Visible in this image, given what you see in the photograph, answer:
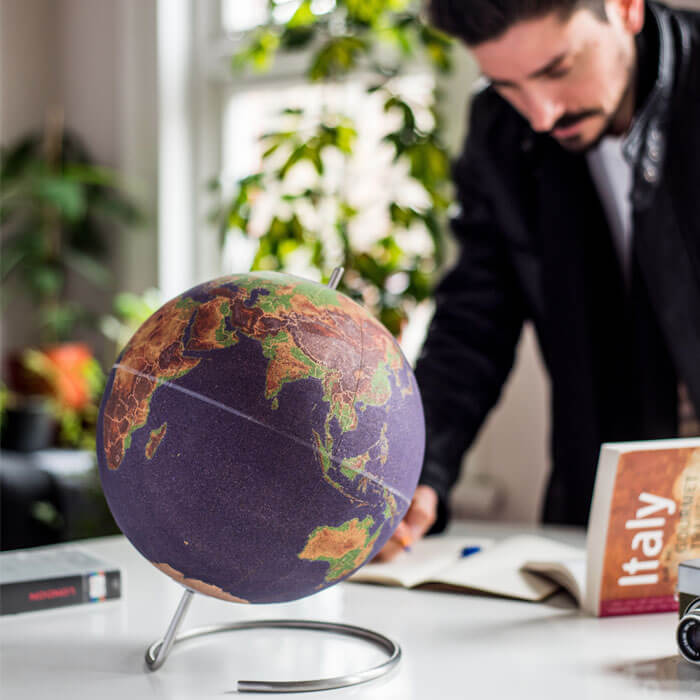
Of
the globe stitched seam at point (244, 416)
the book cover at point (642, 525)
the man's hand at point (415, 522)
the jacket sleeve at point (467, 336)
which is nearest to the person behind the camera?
the globe stitched seam at point (244, 416)

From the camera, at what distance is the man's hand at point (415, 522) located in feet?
4.18

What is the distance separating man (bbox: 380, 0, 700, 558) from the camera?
1.44 meters

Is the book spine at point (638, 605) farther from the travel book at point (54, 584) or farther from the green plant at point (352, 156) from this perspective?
the green plant at point (352, 156)

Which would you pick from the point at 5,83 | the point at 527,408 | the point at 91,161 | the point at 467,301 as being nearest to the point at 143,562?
the point at 467,301

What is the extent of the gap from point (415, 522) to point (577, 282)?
2.24ft

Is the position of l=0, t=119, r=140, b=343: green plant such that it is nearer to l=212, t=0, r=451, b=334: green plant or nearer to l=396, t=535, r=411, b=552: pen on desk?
l=212, t=0, r=451, b=334: green plant

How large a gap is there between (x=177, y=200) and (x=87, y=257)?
1.72ft

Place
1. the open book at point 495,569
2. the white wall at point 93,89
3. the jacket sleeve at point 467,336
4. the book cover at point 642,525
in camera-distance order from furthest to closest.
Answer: the white wall at point 93,89 → the jacket sleeve at point 467,336 → the open book at point 495,569 → the book cover at point 642,525

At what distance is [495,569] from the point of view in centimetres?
121

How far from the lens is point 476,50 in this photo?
1441 millimetres

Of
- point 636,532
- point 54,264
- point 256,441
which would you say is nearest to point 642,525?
point 636,532

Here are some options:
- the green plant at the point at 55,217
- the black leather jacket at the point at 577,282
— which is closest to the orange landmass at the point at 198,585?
the black leather jacket at the point at 577,282

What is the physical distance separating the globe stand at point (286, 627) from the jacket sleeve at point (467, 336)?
1.56ft

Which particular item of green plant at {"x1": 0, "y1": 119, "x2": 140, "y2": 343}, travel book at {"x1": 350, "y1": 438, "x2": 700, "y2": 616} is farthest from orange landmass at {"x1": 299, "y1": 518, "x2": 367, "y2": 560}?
green plant at {"x1": 0, "y1": 119, "x2": 140, "y2": 343}
